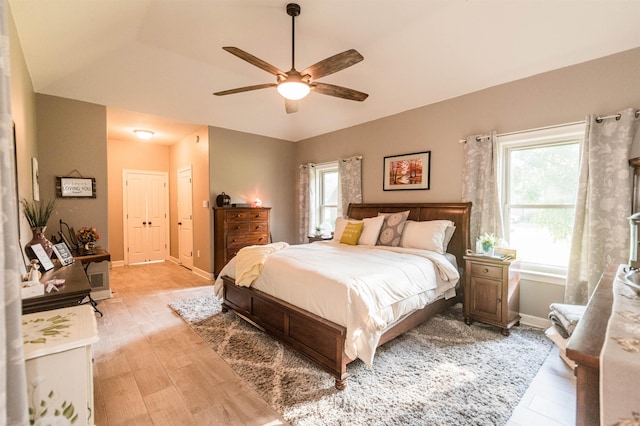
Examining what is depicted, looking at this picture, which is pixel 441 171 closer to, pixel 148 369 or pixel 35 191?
pixel 148 369

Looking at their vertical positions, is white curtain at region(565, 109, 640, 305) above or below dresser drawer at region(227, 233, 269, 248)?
above

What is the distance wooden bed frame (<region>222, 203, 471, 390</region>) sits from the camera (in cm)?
212

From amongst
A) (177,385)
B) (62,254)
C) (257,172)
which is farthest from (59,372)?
(257,172)

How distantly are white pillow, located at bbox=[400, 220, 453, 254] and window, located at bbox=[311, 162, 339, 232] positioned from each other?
2206mm

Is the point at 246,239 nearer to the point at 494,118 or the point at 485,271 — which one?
the point at 485,271

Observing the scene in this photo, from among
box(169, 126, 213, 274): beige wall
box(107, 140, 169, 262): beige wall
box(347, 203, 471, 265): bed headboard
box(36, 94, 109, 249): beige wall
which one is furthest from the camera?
box(107, 140, 169, 262): beige wall

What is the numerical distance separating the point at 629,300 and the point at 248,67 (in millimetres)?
4284

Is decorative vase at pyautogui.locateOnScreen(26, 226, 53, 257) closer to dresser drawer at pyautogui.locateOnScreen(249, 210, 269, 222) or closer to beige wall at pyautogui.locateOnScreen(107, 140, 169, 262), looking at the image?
dresser drawer at pyautogui.locateOnScreen(249, 210, 269, 222)

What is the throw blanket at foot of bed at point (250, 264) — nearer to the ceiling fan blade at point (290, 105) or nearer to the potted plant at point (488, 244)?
the ceiling fan blade at point (290, 105)

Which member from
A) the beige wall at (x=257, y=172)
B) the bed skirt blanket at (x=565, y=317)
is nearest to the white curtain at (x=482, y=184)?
the bed skirt blanket at (x=565, y=317)

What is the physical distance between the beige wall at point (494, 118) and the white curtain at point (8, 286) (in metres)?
4.08

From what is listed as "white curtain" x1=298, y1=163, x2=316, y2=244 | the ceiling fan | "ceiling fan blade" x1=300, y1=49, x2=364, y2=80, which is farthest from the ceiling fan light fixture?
"white curtain" x1=298, y1=163, x2=316, y2=244

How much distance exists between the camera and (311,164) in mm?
5902

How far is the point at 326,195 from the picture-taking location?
6.04 meters
